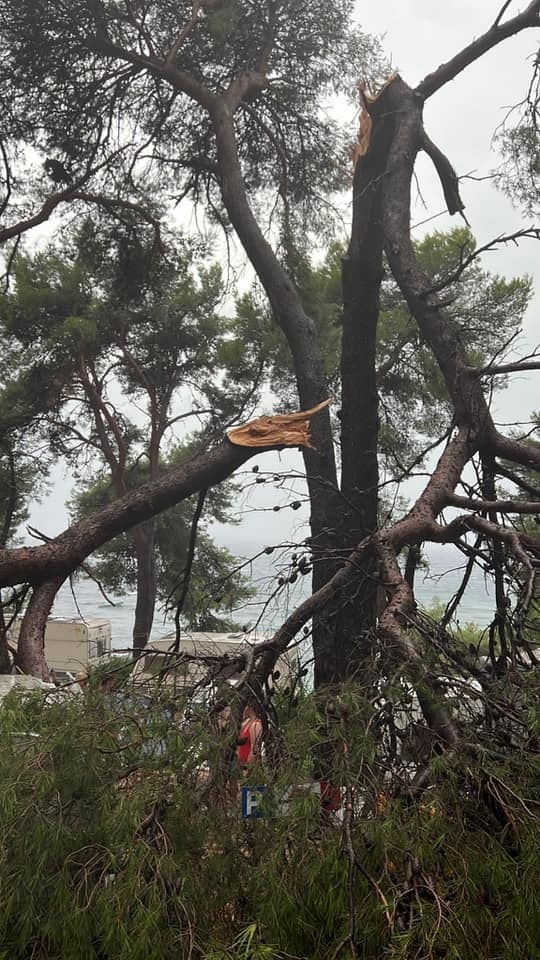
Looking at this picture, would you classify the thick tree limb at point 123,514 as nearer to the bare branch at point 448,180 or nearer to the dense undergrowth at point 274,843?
the bare branch at point 448,180

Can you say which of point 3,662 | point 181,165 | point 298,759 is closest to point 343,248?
point 181,165

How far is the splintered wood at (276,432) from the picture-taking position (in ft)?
8.55

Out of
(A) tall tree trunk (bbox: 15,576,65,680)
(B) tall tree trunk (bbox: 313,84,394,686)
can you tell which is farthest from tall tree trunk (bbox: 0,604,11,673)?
(B) tall tree trunk (bbox: 313,84,394,686)

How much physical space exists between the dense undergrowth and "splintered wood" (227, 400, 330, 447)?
5.68 feet

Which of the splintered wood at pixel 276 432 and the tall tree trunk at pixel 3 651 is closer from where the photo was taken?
the splintered wood at pixel 276 432

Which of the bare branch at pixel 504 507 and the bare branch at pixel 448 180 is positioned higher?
the bare branch at pixel 448 180

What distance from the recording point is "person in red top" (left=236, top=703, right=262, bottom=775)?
903 millimetres

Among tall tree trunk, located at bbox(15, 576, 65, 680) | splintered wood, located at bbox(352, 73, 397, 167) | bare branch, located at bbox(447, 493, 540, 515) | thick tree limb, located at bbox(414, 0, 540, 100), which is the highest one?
thick tree limb, located at bbox(414, 0, 540, 100)

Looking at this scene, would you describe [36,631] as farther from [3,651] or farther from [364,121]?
[364,121]

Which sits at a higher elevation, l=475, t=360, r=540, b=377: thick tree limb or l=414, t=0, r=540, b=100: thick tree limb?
l=414, t=0, r=540, b=100: thick tree limb

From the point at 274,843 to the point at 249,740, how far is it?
11.3 inches

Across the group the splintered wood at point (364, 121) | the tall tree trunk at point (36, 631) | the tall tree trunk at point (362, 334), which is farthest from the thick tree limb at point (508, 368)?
the tall tree trunk at point (36, 631)

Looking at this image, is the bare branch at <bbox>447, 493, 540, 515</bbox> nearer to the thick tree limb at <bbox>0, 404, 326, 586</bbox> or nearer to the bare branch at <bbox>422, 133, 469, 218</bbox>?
the thick tree limb at <bbox>0, 404, 326, 586</bbox>

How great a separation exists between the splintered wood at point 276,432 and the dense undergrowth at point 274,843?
1732mm
